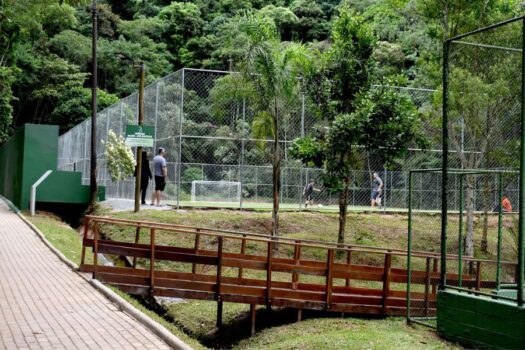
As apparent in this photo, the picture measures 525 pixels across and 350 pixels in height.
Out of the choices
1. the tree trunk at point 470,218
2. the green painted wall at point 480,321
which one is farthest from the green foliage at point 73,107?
the green painted wall at point 480,321

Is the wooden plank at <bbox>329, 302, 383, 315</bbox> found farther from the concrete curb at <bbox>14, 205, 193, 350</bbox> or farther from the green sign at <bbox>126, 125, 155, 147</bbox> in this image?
the green sign at <bbox>126, 125, 155, 147</bbox>

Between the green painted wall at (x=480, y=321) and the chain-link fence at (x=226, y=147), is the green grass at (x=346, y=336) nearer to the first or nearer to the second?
the green painted wall at (x=480, y=321)

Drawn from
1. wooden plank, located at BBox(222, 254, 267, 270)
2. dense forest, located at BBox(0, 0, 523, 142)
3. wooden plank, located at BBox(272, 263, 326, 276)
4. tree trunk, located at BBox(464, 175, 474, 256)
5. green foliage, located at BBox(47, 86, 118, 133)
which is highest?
dense forest, located at BBox(0, 0, 523, 142)

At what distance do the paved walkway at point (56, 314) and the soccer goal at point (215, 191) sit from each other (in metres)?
7.53

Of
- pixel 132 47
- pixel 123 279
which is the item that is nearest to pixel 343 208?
pixel 123 279

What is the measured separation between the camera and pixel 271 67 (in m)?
17.0

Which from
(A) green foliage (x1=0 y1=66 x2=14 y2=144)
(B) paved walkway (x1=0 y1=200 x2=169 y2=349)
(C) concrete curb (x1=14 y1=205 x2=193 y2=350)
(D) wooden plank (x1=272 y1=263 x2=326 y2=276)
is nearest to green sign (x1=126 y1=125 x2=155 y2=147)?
(C) concrete curb (x1=14 y1=205 x2=193 y2=350)

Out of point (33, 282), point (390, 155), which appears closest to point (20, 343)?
point (33, 282)

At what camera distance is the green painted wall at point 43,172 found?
2533 centimetres

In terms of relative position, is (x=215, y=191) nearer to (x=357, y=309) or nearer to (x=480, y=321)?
(x=357, y=309)

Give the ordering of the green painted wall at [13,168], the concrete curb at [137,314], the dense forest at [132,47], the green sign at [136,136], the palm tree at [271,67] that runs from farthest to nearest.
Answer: the dense forest at [132,47] < the green painted wall at [13,168] < the green sign at [136,136] < the palm tree at [271,67] < the concrete curb at [137,314]

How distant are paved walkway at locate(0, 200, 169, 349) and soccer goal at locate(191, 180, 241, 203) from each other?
7.53 metres

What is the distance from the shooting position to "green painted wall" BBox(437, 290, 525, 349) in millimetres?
6969

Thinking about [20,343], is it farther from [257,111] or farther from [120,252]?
[257,111]
